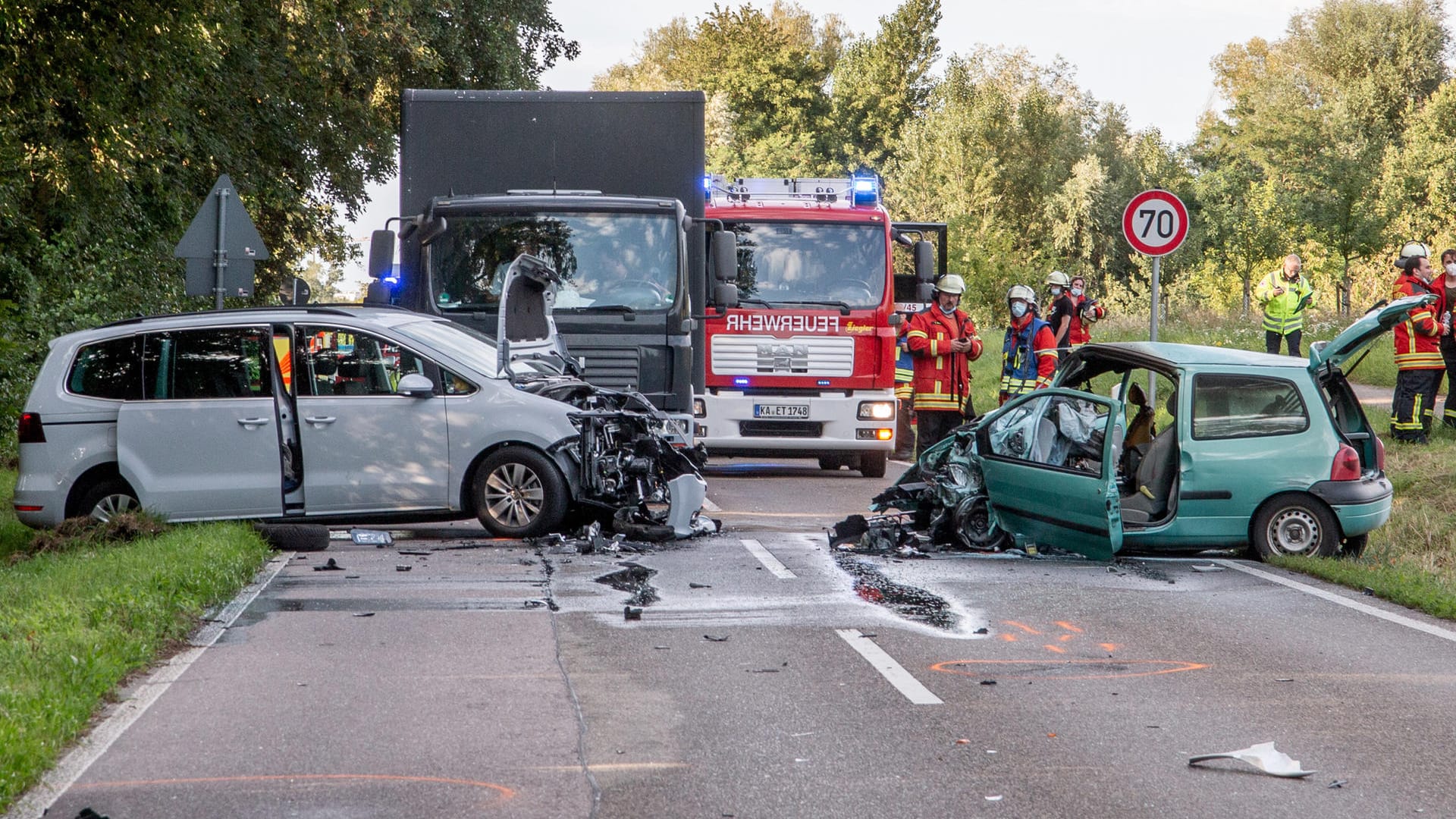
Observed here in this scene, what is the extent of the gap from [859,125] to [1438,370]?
61239mm

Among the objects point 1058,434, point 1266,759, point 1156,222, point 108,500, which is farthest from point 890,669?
point 1156,222

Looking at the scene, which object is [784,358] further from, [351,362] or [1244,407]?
[1244,407]

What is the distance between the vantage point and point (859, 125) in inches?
2965

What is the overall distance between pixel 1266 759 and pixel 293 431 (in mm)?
7497

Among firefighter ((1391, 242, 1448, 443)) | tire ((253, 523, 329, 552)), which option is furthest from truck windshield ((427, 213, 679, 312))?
firefighter ((1391, 242, 1448, 443))

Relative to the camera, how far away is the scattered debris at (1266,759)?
525cm

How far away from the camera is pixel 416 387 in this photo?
36.0 feet

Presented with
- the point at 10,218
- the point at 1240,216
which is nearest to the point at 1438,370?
the point at 10,218

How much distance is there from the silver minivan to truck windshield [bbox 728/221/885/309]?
5.96 metres

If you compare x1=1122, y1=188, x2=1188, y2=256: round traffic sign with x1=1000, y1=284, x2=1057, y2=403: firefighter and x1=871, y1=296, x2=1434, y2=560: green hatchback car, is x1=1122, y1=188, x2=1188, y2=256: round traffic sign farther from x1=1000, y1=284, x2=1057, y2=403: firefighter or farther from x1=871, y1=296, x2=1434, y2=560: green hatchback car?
x1=871, y1=296, x2=1434, y2=560: green hatchback car

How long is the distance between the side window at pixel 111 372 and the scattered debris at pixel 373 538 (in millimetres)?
1769

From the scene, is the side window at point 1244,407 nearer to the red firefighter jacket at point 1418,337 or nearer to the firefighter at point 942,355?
the firefighter at point 942,355

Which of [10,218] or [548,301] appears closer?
[548,301]

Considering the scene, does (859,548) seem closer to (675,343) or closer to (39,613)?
(675,343)
